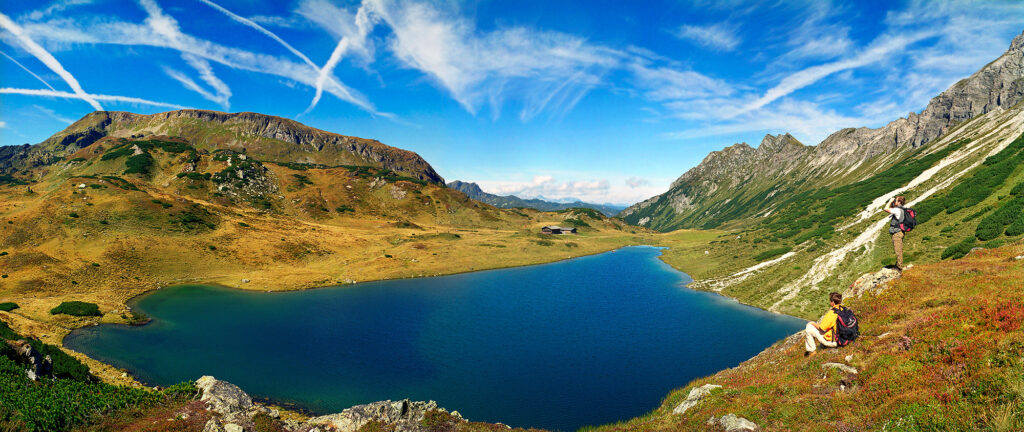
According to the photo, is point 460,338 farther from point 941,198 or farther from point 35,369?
point 941,198

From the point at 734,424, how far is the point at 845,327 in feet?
30.3

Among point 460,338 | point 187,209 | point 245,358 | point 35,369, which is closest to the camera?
point 35,369

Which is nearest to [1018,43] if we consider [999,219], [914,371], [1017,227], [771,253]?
[771,253]

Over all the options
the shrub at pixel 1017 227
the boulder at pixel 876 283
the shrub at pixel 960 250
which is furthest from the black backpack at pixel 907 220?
the shrub at pixel 1017 227

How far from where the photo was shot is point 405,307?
243ft

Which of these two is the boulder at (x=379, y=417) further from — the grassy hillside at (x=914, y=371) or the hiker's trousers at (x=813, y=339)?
the hiker's trousers at (x=813, y=339)

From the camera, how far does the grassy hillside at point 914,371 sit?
1078cm

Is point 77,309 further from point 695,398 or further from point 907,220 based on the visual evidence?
point 907,220

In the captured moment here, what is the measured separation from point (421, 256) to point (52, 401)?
352 feet

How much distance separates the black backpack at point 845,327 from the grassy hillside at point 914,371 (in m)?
0.52

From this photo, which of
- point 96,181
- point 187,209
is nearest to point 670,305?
point 187,209

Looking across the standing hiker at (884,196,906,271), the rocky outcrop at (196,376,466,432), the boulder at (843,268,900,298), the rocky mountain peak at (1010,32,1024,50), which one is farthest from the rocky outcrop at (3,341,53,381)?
the rocky mountain peak at (1010,32,1024,50)

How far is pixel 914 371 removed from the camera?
1383 cm

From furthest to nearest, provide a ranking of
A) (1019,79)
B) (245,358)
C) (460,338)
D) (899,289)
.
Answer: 1. (1019,79)
2. (460,338)
3. (245,358)
4. (899,289)
